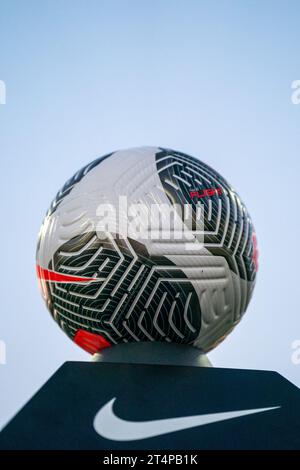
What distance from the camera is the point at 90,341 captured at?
11.8 metres

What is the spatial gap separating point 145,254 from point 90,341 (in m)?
2.32

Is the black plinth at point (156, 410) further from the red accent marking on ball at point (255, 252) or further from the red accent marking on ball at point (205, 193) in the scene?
the red accent marking on ball at point (205, 193)

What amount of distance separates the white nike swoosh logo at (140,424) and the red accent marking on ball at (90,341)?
259 cm

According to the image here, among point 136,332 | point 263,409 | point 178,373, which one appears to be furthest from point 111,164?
point 263,409

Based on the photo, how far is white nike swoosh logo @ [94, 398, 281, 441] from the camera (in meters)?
8.35

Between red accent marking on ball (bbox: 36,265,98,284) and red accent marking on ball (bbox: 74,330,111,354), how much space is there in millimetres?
1099

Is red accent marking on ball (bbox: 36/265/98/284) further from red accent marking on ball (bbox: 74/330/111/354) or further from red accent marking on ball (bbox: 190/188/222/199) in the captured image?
red accent marking on ball (bbox: 190/188/222/199)

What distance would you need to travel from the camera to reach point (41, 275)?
12133mm

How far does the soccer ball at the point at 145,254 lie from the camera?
10.7m

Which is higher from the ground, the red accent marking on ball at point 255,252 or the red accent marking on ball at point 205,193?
the red accent marking on ball at point 205,193

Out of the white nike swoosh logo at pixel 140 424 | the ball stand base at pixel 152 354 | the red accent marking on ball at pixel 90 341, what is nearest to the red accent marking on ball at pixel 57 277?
the red accent marking on ball at pixel 90 341

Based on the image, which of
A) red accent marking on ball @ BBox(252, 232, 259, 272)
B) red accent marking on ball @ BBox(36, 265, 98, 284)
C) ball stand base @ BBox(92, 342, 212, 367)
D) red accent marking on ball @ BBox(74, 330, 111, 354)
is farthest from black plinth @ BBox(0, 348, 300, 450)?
red accent marking on ball @ BBox(252, 232, 259, 272)

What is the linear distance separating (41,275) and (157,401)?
4006 millimetres

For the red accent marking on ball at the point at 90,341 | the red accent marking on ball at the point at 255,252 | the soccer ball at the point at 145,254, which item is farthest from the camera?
the red accent marking on ball at the point at 255,252
